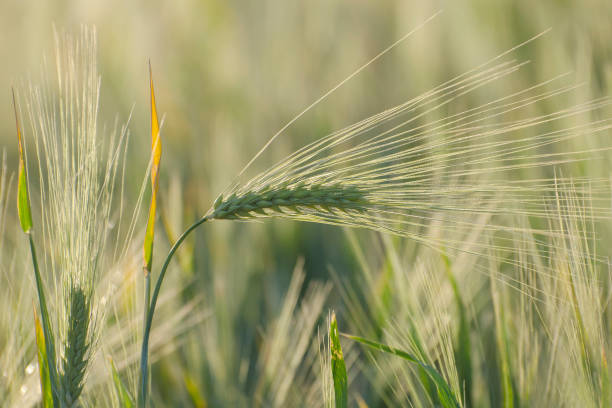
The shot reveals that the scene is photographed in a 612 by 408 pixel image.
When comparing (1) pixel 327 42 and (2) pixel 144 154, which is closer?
(2) pixel 144 154

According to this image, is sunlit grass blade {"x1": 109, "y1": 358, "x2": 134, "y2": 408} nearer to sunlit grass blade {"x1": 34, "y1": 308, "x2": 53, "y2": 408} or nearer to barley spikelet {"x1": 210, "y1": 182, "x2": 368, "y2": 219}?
sunlit grass blade {"x1": 34, "y1": 308, "x2": 53, "y2": 408}

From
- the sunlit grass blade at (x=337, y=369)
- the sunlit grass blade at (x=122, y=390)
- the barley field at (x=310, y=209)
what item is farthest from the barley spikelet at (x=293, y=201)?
the sunlit grass blade at (x=122, y=390)

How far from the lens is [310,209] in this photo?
59cm

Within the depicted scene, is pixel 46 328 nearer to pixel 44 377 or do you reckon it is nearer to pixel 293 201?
pixel 44 377

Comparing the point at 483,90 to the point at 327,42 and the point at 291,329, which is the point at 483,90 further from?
the point at 291,329

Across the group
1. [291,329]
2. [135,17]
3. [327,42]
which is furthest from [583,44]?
[135,17]

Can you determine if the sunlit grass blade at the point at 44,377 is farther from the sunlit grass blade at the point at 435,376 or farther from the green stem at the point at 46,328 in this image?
the sunlit grass blade at the point at 435,376

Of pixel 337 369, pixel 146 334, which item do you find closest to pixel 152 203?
pixel 146 334

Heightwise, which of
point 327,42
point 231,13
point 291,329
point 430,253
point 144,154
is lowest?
point 291,329

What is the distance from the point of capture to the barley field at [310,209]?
24.1 inches

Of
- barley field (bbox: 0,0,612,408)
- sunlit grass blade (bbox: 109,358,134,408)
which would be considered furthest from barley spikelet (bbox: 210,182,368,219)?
sunlit grass blade (bbox: 109,358,134,408)

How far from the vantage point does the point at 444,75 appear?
1.40 meters

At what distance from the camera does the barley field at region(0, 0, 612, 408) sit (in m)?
0.61

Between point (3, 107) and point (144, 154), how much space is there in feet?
1.92
